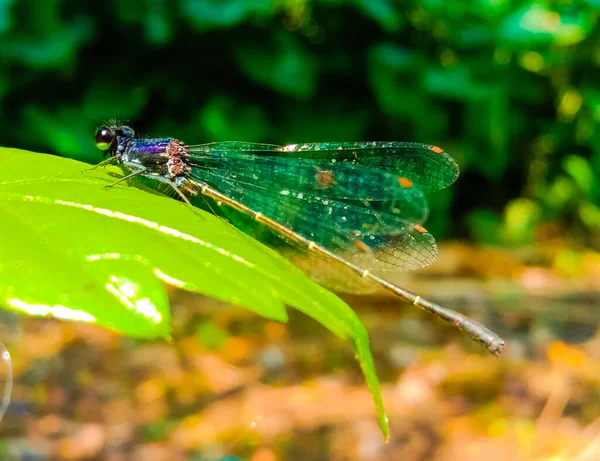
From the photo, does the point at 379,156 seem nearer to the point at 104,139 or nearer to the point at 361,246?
the point at 361,246

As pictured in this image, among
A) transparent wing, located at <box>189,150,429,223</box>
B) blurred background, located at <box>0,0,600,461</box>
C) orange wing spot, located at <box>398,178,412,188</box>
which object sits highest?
orange wing spot, located at <box>398,178,412,188</box>

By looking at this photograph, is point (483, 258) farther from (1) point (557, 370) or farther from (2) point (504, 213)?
(1) point (557, 370)

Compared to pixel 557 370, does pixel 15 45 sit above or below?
above

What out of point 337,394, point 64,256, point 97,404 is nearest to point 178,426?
point 97,404

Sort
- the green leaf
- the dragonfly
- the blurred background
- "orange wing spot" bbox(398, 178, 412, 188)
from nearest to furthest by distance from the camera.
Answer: the green leaf < the dragonfly < "orange wing spot" bbox(398, 178, 412, 188) < the blurred background

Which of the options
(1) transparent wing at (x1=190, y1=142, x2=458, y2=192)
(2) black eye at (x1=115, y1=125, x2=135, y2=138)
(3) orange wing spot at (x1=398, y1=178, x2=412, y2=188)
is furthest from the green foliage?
(3) orange wing spot at (x1=398, y1=178, x2=412, y2=188)

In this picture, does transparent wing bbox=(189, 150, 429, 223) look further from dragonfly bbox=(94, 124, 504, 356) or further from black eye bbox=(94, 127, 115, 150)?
black eye bbox=(94, 127, 115, 150)

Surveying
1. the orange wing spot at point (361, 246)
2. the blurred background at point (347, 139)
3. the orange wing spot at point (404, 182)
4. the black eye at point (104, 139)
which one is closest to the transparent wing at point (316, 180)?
the orange wing spot at point (404, 182)
